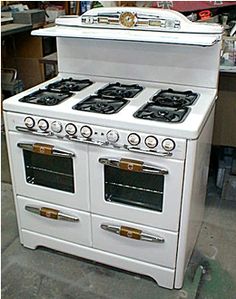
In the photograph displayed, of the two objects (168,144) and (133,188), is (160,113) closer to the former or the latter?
(168,144)

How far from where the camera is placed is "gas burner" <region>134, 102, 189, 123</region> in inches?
62.4

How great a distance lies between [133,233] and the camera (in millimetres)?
1761

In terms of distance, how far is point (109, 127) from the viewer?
1601mm

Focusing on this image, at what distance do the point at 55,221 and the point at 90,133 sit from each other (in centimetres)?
60

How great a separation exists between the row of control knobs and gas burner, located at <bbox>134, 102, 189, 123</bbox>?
0.10 metres

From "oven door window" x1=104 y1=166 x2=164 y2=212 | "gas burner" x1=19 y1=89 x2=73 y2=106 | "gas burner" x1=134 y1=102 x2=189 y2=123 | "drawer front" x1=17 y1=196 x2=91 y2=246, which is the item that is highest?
"gas burner" x1=19 y1=89 x2=73 y2=106

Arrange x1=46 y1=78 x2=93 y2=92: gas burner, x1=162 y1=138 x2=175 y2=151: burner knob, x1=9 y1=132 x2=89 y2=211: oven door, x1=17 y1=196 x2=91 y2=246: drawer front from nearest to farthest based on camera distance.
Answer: x1=162 y1=138 x2=175 y2=151: burner knob, x1=9 y1=132 x2=89 y2=211: oven door, x1=17 y1=196 x2=91 y2=246: drawer front, x1=46 y1=78 x2=93 y2=92: gas burner

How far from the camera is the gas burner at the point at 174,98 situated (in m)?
1.75

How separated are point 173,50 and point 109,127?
64 cm

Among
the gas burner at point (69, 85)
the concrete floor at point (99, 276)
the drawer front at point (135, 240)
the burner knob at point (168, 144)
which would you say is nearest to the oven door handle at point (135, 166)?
the burner knob at point (168, 144)

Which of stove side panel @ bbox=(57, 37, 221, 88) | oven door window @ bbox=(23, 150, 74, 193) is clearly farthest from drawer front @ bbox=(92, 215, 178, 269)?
stove side panel @ bbox=(57, 37, 221, 88)

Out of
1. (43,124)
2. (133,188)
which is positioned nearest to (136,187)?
(133,188)

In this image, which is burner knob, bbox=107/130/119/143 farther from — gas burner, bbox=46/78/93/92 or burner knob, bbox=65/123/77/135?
gas burner, bbox=46/78/93/92

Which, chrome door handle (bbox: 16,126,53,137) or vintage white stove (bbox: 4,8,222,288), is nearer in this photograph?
vintage white stove (bbox: 4,8,222,288)
